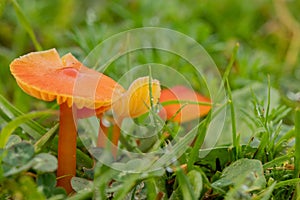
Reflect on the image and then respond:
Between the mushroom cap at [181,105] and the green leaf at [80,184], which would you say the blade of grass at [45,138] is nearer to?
the green leaf at [80,184]

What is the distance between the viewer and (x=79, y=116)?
93cm

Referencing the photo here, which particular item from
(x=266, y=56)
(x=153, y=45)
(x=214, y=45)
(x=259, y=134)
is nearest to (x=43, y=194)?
(x=259, y=134)

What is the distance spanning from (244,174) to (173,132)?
163mm

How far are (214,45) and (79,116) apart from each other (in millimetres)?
948

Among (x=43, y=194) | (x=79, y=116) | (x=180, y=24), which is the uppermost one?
(x=180, y=24)

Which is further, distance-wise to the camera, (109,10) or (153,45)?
(109,10)

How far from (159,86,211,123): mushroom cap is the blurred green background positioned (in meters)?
0.27

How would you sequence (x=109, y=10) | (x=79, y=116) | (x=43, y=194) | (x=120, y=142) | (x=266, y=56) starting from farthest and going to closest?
(x=109, y=10), (x=266, y=56), (x=120, y=142), (x=79, y=116), (x=43, y=194)

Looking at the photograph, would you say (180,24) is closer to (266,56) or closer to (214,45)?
(214,45)

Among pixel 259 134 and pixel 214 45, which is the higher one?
pixel 214 45

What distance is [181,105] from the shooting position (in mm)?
1249

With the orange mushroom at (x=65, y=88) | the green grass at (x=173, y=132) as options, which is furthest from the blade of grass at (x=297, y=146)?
the orange mushroom at (x=65, y=88)

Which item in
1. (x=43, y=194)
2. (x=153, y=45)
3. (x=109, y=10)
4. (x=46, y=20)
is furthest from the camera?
(x=109, y=10)

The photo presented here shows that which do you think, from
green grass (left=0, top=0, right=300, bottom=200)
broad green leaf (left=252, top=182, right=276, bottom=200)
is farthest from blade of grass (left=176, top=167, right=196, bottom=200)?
broad green leaf (left=252, top=182, right=276, bottom=200)
